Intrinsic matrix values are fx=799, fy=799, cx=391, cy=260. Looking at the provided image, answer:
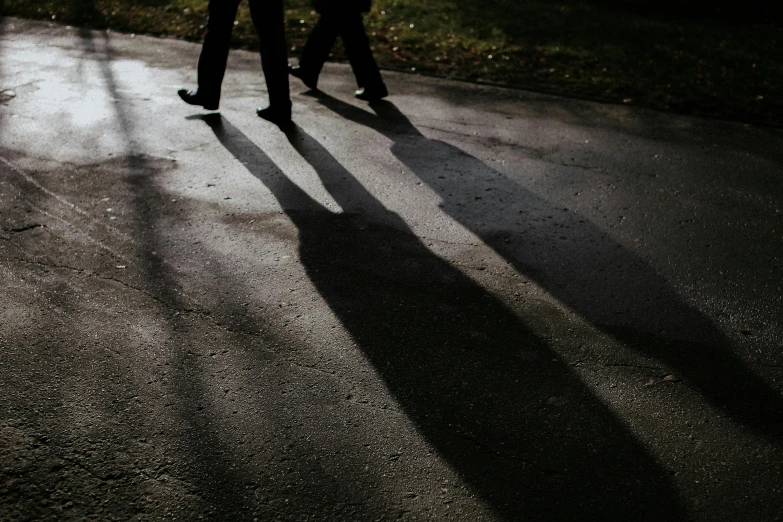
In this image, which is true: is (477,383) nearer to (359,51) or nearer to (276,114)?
(276,114)

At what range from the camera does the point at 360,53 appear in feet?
24.4

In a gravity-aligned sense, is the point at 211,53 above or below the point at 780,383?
above

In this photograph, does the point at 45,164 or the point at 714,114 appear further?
the point at 714,114

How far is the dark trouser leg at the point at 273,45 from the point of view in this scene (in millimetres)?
6512

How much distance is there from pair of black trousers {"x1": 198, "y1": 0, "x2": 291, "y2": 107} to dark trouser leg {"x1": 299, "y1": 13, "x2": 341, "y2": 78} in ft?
3.00

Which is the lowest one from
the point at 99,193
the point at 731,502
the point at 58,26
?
the point at 731,502

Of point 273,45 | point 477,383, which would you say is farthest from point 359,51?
point 477,383

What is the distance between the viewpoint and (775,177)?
5.98 metres

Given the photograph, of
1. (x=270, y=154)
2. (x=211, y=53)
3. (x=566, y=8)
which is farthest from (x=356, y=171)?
(x=566, y=8)

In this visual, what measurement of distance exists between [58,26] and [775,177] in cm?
882

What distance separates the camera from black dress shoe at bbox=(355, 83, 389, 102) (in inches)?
298

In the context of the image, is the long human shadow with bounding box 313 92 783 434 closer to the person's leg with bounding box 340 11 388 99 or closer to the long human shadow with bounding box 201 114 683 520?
the long human shadow with bounding box 201 114 683 520

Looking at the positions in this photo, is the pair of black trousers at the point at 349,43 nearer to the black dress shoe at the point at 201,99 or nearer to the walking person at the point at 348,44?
the walking person at the point at 348,44

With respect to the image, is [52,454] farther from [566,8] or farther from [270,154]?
[566,8]
